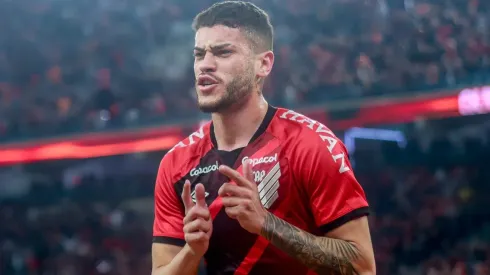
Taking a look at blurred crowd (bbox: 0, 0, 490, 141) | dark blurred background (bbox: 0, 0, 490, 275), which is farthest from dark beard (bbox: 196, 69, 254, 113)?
blurred crowd (bbox: 0, 0, 490, 141)

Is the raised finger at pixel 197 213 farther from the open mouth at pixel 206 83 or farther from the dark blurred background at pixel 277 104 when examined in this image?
the dark blurred background at pixel 277 104

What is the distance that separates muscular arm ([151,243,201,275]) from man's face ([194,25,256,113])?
0.50 meters

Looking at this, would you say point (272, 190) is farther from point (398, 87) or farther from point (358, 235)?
point (398, 87)

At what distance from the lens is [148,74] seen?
923 centimetres

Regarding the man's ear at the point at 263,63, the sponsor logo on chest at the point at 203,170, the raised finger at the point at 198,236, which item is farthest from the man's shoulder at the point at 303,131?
the raised finger at the point at 198,236

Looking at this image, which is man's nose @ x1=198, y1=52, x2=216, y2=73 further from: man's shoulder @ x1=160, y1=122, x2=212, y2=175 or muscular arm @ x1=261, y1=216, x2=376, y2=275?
muscular arm @ x1=261, y1=216, x2=376, y2=275

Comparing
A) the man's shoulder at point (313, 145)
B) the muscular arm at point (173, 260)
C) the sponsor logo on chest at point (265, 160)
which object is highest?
the man's shoulder at point (313, 145)

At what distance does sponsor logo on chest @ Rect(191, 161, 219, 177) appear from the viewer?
2324 mm

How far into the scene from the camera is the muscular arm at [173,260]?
84.0 inches

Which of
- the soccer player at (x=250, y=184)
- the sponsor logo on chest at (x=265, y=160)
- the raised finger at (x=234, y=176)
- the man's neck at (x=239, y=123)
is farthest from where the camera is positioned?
the man's neck at (x=239, y=123)

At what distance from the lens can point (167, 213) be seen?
241cm

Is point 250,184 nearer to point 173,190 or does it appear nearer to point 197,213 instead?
point 197,213

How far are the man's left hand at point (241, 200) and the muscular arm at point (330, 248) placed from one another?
0.31 ft

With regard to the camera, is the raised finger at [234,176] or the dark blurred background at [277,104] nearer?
the raised finger at [234,176]
